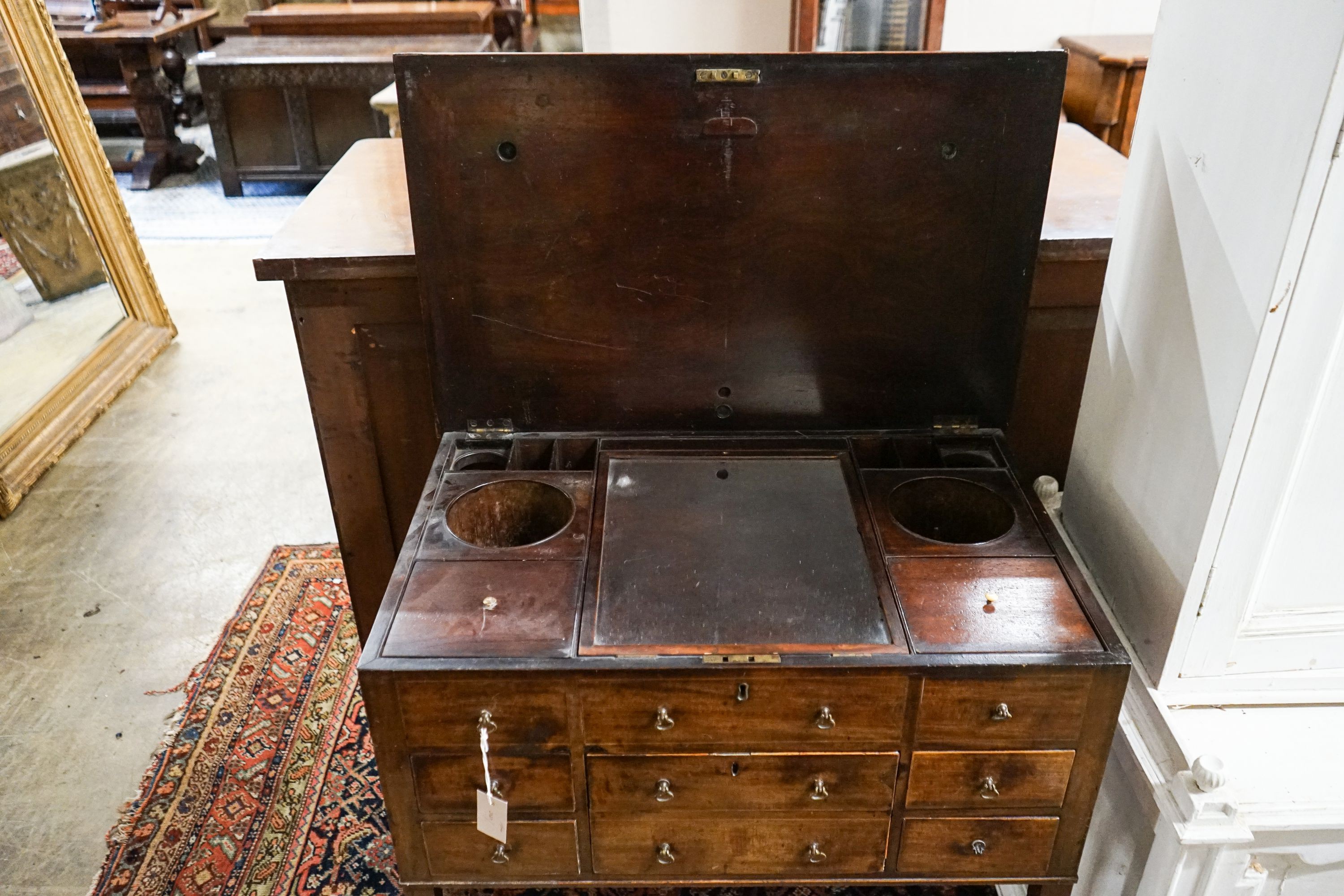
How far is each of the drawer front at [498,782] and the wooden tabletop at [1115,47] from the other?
2736 mm

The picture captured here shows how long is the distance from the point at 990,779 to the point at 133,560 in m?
2.51

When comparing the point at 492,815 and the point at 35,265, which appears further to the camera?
the point at 35,265

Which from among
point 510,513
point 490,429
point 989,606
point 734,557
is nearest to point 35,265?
point 490,429

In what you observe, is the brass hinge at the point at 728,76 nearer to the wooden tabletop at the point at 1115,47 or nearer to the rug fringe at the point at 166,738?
the rug fringe at the point at 166,738

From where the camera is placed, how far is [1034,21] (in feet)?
11.8

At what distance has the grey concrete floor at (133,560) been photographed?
2.20 meters

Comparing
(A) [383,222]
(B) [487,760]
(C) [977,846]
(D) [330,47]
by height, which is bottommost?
(C) [977,846]

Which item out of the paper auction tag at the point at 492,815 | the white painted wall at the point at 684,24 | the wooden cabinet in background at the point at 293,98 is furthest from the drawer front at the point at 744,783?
the wooden cabinet in background at the point at 293,98

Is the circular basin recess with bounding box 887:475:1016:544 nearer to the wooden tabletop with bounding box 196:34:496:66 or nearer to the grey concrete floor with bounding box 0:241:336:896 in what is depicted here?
the grey concrete floor with bounding box 0:241:336:896

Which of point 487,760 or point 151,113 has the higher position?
point 487,760

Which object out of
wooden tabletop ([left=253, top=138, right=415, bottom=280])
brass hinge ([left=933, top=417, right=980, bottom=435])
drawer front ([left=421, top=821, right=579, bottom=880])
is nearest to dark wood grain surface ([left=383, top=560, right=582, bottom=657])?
drawer front ([left=421, top=821, right=579, bottom=880])

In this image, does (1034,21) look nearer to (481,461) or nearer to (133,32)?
(481,461)

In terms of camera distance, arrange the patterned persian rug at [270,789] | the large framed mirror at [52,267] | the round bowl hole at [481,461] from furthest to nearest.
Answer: the large framed mirror at [52,267], the patterned persian rug at [270,789], the round bowl hole at [481,461]

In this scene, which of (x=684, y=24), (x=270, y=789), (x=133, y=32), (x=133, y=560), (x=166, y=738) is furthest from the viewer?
(x=133, y=32)
